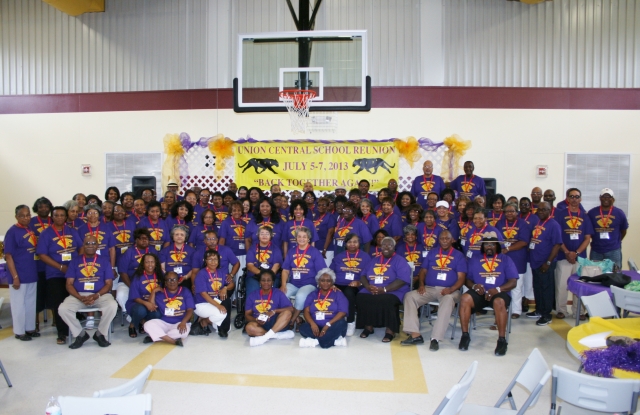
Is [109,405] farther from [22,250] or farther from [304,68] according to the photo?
[304,68]

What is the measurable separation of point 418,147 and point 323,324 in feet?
14.8

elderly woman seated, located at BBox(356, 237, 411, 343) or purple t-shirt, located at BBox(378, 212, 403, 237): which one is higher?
purple t-shirt, located at BBox(378, 212, 403, 237)

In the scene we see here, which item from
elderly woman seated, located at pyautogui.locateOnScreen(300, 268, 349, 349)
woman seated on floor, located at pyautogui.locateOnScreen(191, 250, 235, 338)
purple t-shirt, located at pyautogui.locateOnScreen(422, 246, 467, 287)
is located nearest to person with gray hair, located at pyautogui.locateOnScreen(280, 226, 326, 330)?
elderly woman seated, located at pyautogui.locateOnScreen(300, 268, 349, 349)

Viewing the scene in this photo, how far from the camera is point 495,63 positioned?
9336mm

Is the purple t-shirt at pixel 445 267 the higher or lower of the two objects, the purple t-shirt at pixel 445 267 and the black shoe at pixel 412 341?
the higher

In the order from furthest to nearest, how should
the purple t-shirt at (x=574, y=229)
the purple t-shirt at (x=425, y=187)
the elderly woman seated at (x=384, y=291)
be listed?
1. the purple t-shirt at (x=425, y=187)
2. the purple t-shirt at (x=574, y=229)
3. the elderly woman seated at (x=384, y=291)

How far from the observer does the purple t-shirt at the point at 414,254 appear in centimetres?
623

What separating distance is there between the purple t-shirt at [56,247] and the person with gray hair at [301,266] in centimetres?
240

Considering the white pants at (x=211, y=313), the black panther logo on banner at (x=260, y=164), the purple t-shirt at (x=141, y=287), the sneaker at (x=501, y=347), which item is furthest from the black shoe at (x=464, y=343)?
the black panther logo on banner at (x=260, y=164)

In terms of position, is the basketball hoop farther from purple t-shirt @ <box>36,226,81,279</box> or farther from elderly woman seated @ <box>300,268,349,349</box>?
purple t-shirt @ <box>36,226,81,279</box>

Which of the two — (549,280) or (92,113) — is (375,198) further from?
(92,113)

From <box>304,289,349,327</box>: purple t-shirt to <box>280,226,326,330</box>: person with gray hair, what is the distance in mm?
415

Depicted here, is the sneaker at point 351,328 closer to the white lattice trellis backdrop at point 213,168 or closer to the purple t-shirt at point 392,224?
the purple t-shirt at point 392,224

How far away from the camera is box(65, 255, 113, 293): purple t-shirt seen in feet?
18.1
